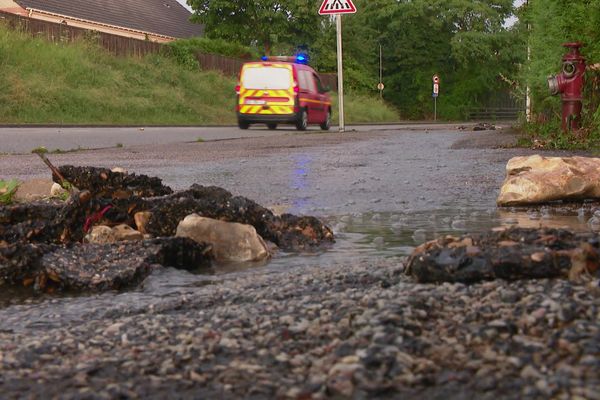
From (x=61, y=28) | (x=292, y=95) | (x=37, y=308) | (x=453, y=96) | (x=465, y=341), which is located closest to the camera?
(x=465, y=341)

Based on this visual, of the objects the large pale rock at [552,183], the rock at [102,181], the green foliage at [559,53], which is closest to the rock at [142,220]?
the rock at [102,181]

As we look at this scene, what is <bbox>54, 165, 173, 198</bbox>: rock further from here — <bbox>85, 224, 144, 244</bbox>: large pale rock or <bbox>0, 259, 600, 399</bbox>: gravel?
<bbox>0, 259, 600, 399</bbox>: gravel

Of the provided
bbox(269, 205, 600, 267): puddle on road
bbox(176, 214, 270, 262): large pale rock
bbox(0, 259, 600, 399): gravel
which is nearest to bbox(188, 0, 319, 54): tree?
bbox(269, 205, 600, 267): puddle on road

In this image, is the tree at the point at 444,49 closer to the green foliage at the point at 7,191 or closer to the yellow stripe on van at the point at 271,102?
the yellow stripe on van at the point at 271,102

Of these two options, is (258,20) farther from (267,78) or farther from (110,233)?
(110,233)

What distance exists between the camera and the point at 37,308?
3148 millimetres

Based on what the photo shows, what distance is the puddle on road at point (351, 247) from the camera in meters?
3.10

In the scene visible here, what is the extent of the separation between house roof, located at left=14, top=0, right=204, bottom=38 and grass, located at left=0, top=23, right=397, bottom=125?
824 centimetres

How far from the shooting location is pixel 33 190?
571cm

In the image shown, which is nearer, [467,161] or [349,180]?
[349,180]

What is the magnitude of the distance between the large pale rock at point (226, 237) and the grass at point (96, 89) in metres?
18.7

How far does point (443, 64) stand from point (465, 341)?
6163 centimetres

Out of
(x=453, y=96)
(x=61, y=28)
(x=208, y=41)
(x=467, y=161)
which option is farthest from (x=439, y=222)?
(x=453, y=96)

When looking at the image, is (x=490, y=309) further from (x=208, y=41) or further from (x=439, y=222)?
(x=208, y=41)
